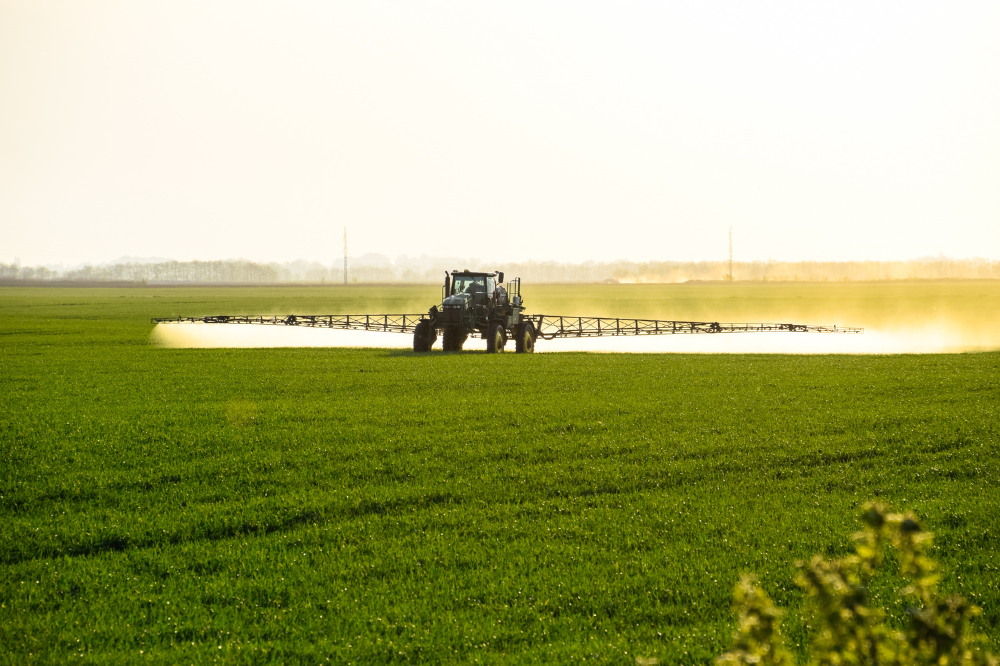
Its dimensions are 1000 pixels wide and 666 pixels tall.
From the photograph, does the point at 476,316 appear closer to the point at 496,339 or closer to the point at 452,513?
the point at 496,339

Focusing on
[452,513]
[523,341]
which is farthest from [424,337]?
[452,513]

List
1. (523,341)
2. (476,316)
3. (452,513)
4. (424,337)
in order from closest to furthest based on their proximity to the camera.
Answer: (452,513), (476,316), (424,337), (523,341)

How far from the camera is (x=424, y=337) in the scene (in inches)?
1476

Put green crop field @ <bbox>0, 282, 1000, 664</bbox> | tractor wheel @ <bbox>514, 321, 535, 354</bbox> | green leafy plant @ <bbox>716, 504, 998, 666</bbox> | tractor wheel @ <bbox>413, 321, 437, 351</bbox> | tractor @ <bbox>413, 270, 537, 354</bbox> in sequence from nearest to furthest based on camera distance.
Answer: green leafy plant @ <bbox>716, 504, 998, 666</bbox> < green crop field @ <bbox>0, 282, 1000, 664</bbox> < tractor @ <bbox>413, 270, 537, 354</bbox> < tractor wheel @ <bbox>413, 321, 437, 351</bbox> < tractor wheel @ <bbox>514, 321, 535, 354</bbox>

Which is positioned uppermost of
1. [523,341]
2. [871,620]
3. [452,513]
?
[871,620]

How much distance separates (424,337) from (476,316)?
256cm

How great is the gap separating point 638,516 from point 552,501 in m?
1.25

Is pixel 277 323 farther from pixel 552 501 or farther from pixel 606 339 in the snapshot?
pixel 552 501

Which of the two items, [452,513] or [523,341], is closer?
[452,513]

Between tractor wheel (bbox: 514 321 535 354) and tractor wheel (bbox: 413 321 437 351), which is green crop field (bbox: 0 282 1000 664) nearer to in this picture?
tractor wheel (bbox: 413 321 437 351)

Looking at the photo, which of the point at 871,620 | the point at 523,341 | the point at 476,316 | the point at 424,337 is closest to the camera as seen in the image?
the point at 871,620

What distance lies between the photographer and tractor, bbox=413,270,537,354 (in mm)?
36250

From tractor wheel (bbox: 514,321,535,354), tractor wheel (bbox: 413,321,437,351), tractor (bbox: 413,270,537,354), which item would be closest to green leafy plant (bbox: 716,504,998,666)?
tractor (bbox: 413,270,537,354)

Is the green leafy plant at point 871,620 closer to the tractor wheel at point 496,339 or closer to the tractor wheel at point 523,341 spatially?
the tractor wheel at point 496,339
